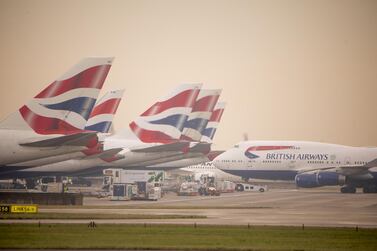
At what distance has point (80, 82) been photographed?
6375cm

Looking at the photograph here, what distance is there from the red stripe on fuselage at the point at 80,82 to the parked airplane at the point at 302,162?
2531 inches

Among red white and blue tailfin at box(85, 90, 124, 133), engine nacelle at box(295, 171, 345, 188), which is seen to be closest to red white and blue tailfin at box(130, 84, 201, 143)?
red white and blue tailfin at box(85, 90, 124, 133)

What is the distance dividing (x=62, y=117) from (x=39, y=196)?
1463 cm

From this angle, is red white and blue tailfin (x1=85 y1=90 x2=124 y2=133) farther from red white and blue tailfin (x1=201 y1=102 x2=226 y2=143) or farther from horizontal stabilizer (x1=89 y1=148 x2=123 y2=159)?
red white and blue tailfin (x1=201 y1=102 x2=226 y2=143)

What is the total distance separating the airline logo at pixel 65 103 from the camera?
2482 inches

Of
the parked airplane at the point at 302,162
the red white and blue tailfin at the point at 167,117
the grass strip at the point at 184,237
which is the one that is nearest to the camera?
the grass strip at the point at 184,237

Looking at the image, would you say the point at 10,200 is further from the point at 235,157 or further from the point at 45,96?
the point at 235,157

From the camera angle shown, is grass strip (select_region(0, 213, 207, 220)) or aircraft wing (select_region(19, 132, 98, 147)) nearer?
grass strip (select_region(0, 213, 207, 220))

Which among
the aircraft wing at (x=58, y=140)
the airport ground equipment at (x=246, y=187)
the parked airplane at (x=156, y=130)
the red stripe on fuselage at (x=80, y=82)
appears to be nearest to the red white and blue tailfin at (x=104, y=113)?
the parked airplane at (x=156, y=130)

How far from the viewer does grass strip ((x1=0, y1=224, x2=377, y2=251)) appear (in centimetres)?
4212

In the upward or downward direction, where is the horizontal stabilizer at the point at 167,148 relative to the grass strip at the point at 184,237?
upward

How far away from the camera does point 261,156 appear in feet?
452

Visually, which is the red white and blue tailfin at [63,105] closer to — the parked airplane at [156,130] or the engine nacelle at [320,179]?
the parked airplane at [156,130]

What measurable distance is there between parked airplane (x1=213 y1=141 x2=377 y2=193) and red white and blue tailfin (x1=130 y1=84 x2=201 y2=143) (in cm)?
3228
